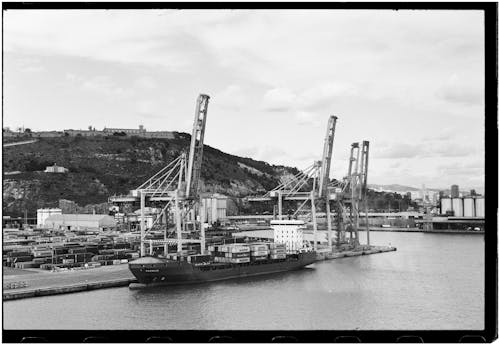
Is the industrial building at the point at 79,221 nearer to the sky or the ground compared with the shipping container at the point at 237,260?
nearer to the sky

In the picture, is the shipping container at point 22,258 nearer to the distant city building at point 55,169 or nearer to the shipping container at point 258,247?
the distant city building at point 55,169

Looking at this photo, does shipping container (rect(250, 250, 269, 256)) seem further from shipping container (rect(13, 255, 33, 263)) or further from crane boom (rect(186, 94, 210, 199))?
shipping container (rect(13, 255, 33, 263))

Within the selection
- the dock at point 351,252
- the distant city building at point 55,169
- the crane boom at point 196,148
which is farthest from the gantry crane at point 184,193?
the dock at point 351,252

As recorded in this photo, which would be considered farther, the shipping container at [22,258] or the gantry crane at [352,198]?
the gantry crane at [352,198]

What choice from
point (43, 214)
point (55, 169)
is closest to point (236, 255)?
point (43, 214)

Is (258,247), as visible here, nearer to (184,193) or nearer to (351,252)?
(184,193)
